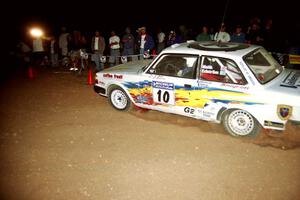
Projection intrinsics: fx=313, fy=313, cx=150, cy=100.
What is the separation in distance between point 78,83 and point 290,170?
292 inches

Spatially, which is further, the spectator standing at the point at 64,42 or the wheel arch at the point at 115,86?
the spectator standing at the point at 64,42

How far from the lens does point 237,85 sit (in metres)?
5.83

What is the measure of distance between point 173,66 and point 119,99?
1.75 metres

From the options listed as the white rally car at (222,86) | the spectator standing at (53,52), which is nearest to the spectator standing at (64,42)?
the spectator standing at (53,52)

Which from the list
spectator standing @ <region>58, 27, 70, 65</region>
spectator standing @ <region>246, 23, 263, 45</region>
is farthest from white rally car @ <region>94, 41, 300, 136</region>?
spectator standing @ <region>58, 27, 70, 65</region>

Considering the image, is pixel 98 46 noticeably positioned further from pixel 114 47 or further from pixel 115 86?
pixel 115 86

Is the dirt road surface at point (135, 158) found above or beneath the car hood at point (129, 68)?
beneath

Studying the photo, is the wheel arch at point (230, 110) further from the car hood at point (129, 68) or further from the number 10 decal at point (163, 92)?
the car hood at point (129, 68)

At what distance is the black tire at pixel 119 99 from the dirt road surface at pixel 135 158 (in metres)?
0.20

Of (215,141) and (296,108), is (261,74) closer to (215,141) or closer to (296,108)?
(296,108)

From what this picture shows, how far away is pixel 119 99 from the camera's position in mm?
7730

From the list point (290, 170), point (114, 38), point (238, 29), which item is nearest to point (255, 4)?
point (238, 29)

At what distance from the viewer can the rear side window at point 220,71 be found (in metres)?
5.87

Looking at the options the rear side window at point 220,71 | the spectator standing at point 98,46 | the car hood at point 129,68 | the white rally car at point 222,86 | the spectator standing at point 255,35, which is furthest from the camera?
the spectator standing at point 98,46
